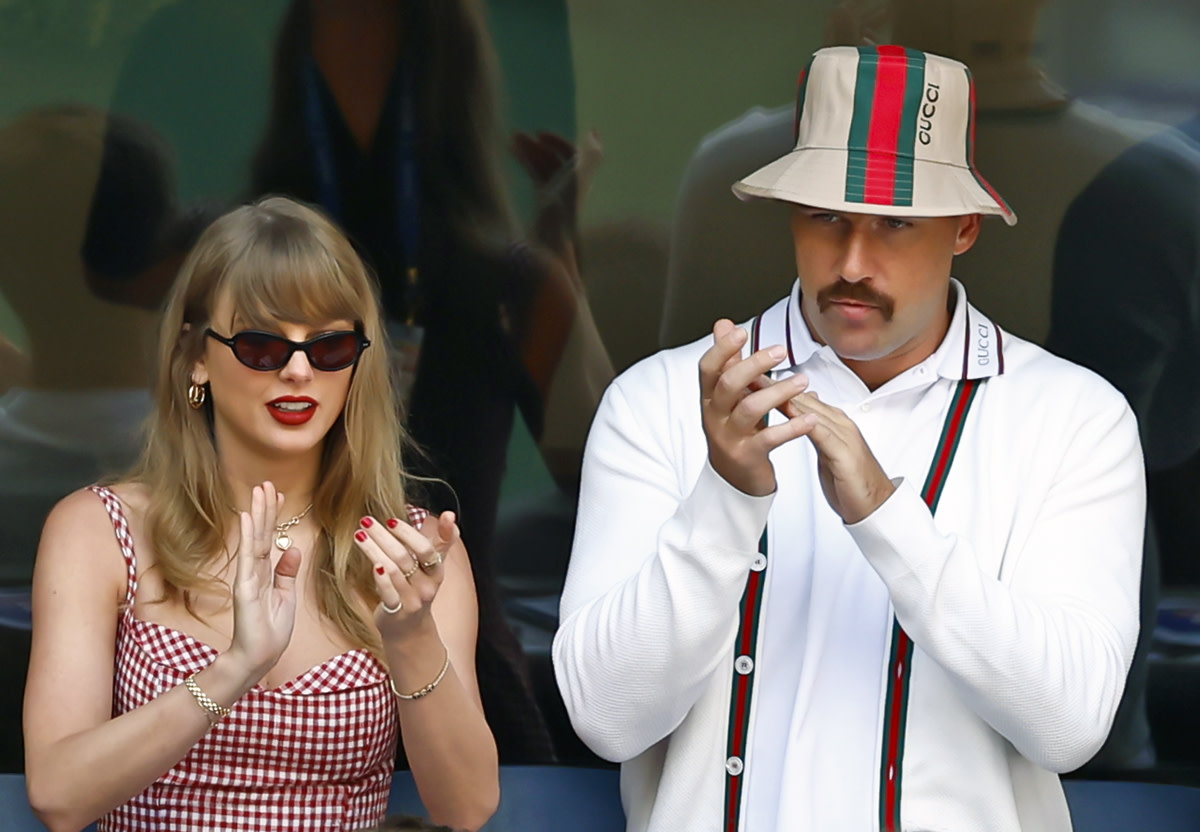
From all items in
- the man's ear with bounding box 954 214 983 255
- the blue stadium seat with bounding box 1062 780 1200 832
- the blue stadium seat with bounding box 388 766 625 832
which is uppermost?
the man's ear with bounding box 954 214 983 255

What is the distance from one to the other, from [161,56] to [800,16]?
44.7 inches

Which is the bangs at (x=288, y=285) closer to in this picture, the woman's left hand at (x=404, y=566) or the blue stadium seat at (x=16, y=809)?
the woman's left hand at (x=404, y=566)

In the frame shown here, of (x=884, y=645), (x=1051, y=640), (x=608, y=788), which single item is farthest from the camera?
(x=608, y=788)

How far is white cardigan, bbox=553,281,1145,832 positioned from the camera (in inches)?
88.0

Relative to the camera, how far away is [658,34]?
127 inches

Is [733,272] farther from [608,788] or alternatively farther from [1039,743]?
[1039,743]

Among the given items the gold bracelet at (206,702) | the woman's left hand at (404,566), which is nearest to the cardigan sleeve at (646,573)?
the woman's left hand at (404,566)

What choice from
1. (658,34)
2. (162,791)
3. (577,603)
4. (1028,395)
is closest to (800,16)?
(658,34)

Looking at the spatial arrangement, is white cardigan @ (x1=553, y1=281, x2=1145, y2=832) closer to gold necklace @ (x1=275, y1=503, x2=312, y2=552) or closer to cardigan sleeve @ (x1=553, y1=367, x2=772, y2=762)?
cardigan sleeve @ (x1=553, y1=367, x2=772, y2=762)

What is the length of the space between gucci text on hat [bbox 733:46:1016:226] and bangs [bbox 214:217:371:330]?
0.58m

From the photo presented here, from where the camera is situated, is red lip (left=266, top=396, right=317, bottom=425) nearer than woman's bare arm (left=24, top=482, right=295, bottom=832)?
No

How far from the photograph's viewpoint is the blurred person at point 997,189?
3.21 metres

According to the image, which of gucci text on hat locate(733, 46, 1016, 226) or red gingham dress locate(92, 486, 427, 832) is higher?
gucci text on hat locate(733, 46, 1016, 226)

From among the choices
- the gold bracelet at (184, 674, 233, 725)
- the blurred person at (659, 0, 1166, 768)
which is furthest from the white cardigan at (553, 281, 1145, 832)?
the blurred person at (659, 0, 1166, 768)
